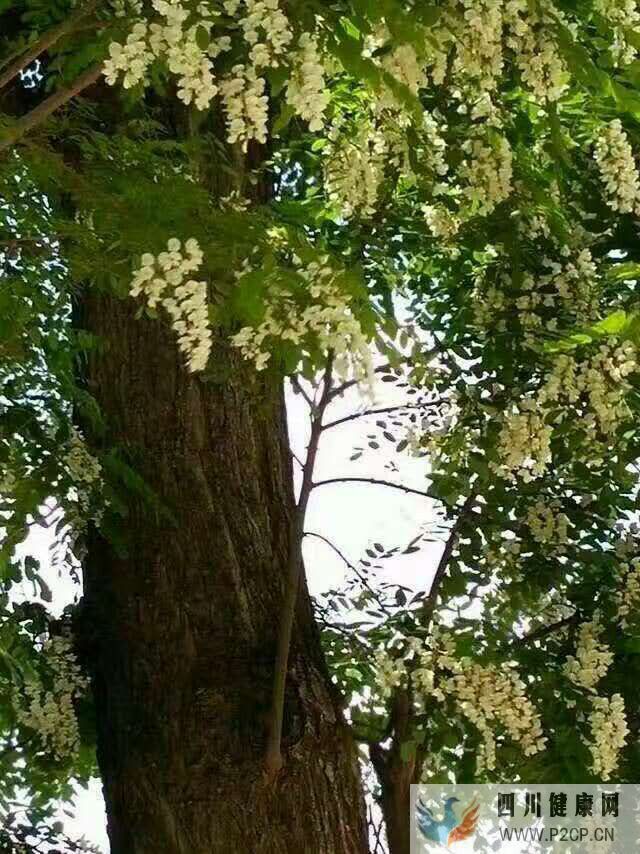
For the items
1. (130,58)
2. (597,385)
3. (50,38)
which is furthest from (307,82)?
(597,385)

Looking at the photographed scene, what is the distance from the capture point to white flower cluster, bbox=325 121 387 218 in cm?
253

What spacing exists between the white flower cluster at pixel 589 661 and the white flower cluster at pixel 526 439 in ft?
1.35

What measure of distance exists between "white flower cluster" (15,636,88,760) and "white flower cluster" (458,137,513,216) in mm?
1307

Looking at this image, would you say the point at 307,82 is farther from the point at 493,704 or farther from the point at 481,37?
the point at 493,704

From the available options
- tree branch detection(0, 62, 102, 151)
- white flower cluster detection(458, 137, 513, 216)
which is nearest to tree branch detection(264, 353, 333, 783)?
white flower cluster detection(458, 137, 513, 216)

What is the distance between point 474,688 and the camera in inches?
98.8

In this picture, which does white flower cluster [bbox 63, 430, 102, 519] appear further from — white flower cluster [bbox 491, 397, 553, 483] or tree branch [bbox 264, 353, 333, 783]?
white flower cluster [bbox 491, 397, 553, 483]

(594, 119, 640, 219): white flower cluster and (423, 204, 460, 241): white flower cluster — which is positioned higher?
(423, 204, 460, 241): white flower cluster

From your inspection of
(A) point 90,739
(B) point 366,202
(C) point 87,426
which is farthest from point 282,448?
(A) point 90,739

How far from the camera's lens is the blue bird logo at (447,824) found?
9.64ft

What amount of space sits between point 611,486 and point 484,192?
81 cm

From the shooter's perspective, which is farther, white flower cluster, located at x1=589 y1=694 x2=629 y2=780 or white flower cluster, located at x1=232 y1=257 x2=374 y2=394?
white flower cluster, located at x1=589 y1=694 x2=629 y2=780

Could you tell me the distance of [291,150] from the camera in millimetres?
3084

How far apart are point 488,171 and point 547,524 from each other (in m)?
0.82
